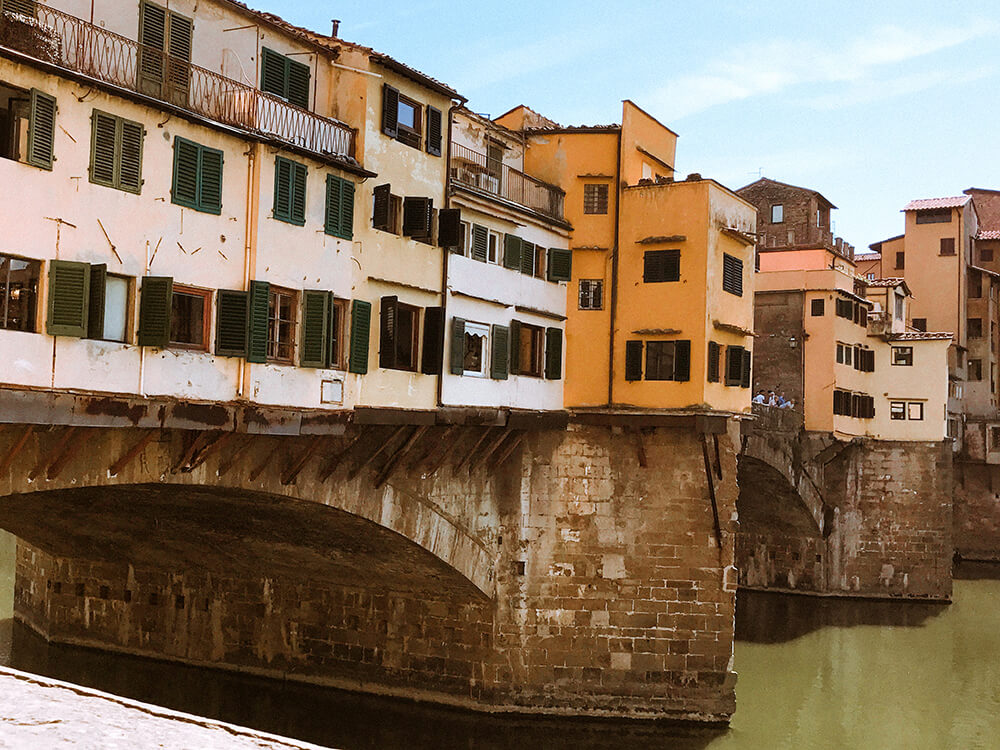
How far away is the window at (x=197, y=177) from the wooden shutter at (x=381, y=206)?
3.94 metres

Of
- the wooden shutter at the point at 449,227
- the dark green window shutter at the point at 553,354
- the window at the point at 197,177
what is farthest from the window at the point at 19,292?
the dark green window shutter at the point at 553,354

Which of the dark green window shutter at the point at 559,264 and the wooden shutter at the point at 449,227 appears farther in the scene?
the dark green window shutter at the point at 559,264

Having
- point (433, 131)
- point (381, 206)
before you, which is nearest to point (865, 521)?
point (433, 131)

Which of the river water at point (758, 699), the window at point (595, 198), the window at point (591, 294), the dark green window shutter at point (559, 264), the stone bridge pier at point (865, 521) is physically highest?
the window at point (595, 198)

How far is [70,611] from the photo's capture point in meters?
29.7

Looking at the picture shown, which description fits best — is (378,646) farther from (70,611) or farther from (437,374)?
(70,611)

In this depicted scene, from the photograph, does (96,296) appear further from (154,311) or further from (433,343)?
(433,343)

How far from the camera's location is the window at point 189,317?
1609 cm

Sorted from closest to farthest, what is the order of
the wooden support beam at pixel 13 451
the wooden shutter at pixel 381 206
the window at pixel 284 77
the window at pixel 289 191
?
1. the wooden support beam at pixel 13 451
2. the window at pixel 289 191
3. the window at pixel 284 77
4. the wooden shutter at pixel 381 206

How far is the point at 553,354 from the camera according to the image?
2538 cm

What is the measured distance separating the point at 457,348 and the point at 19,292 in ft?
32.1

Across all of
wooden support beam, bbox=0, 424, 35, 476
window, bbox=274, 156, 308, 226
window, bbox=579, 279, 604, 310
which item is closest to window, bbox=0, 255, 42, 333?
wooden support beam, bbox=0, 424, 35, 476

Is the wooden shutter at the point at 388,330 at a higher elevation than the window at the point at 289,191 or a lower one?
lower

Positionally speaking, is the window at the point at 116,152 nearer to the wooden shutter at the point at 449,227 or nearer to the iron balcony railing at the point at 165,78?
the iron balcony railing at the point at 165,78
